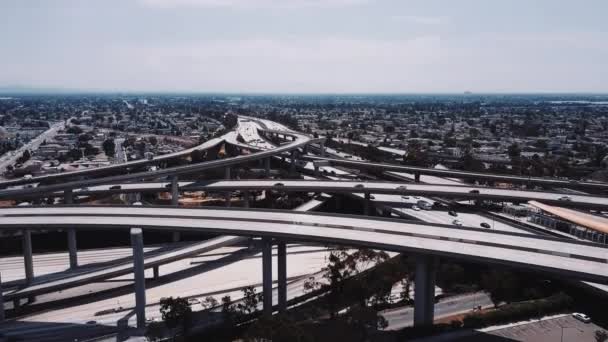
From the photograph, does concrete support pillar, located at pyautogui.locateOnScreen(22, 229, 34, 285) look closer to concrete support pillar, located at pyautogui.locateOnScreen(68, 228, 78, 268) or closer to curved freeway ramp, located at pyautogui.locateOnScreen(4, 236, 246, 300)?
curved freeway ramp, located at pyautogui.locateOnScreen(4, 236, 246, 300)

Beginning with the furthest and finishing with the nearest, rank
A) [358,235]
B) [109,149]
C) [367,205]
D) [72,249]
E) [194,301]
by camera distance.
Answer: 1. [109,149]
2. [367,205]
3. [72,249]
4. [194,301]
5. [358,235]

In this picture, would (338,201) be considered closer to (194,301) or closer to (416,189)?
(416,189)

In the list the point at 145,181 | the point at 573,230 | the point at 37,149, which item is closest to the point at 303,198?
the point at 145,181

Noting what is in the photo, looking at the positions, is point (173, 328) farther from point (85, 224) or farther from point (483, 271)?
point (483, 271)

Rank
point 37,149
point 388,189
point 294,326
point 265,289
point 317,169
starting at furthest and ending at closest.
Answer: point 37,149
point 317,169
point 388,189
point 265,289
point 294,326

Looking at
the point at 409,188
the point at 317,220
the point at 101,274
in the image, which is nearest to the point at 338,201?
the point at 409,188

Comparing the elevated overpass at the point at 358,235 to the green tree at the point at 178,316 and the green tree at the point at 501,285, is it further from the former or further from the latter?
the green tree at the point at 501,285

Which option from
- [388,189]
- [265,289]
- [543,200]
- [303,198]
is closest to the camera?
[265,289]

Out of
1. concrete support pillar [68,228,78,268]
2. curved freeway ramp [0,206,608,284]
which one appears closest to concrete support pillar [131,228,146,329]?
curved freeway ramp [0,206,608,284]
